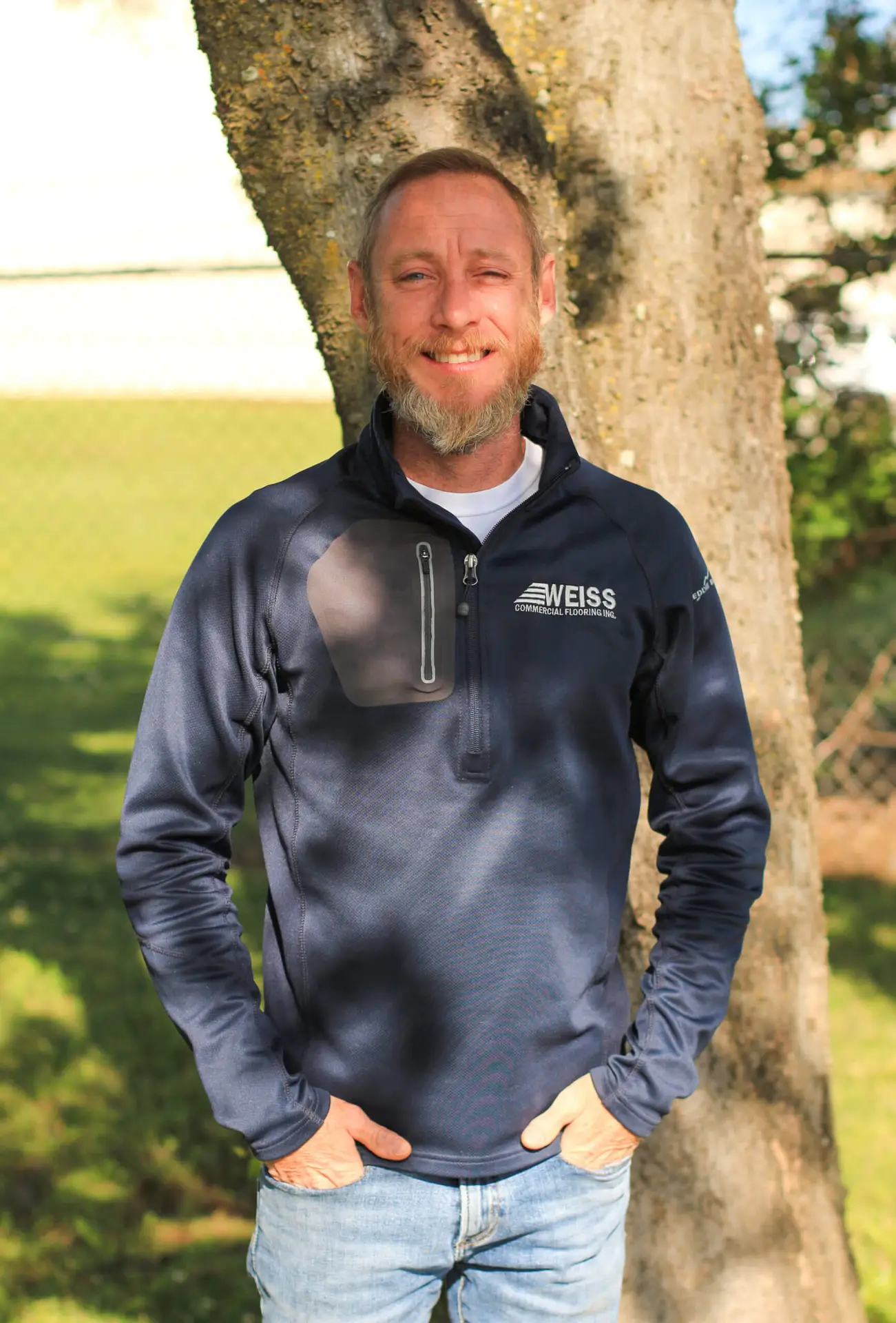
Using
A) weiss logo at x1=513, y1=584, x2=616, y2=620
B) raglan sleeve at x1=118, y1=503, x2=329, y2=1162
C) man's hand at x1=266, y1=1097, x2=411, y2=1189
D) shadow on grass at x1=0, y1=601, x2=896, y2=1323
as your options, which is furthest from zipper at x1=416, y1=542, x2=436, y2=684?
shadow on grass at x1=0, y1=601, x2=896, y2=1323

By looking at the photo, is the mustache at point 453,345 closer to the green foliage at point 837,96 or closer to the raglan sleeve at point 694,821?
the raglan sleeve at point 694,821

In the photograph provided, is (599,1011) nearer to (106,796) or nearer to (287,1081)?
Answer: (287,1081)

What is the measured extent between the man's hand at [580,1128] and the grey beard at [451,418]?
965 mm

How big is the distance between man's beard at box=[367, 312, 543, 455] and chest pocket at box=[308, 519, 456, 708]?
0.15 meters

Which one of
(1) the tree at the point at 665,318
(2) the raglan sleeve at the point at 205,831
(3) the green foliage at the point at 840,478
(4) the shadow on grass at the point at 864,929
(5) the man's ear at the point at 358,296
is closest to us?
(2) the raglan sleeve at the point at 205,831

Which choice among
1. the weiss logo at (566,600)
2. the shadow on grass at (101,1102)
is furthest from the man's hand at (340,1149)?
the shadow on grass at (101,1102)

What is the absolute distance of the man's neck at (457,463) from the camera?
2.06 m

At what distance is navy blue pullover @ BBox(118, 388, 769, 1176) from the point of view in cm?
192

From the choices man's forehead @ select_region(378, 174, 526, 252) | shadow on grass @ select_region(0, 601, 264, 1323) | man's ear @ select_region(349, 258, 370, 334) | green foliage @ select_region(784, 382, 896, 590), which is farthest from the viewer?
green foliage @ select_region(784, 382, 896, 590)

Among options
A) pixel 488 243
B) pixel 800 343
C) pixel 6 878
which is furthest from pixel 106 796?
pixel 488 243

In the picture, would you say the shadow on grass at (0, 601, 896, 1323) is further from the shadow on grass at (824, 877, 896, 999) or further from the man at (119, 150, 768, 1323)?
the man at (119, 150, 768, 1323)

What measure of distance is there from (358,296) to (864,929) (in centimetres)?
440

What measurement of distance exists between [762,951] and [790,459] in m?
3.11

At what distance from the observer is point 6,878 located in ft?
20.2
